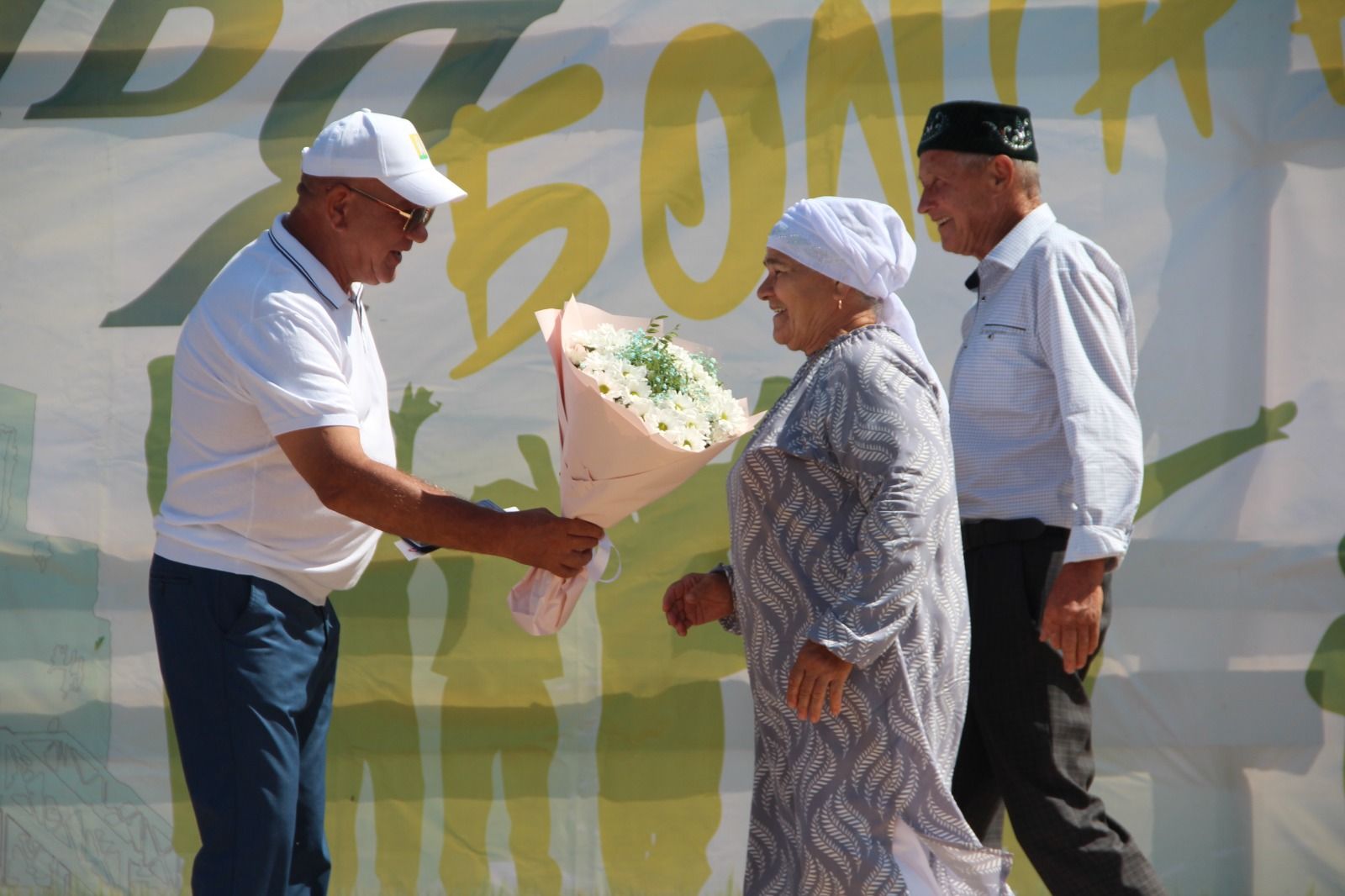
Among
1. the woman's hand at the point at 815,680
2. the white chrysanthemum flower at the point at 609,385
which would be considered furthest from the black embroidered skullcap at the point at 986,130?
the woman's hand at the point at 815,680

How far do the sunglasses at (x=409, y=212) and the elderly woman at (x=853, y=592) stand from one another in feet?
2.41

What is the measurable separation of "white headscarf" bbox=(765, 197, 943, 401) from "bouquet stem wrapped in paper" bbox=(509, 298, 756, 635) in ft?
1.06

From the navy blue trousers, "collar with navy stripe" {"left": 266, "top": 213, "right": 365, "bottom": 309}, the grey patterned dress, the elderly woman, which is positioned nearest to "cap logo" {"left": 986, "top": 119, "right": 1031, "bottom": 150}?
the elderly woman

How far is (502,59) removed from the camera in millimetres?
3779

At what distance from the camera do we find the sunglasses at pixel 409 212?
268 centimetres

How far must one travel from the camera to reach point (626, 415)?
97.0 inches

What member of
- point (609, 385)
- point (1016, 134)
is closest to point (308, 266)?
point (609, 385)

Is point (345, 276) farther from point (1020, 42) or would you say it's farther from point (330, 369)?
point (1020, 42)

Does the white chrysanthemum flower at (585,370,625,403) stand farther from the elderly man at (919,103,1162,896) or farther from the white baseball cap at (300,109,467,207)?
the elderly man at (919,103,1162,896)

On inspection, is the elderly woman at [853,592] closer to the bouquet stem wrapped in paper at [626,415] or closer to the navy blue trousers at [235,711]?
the bouquet stem wrapped in paper at [626,415]

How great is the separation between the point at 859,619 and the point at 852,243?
0.74 meters

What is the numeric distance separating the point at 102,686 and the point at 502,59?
7.08ft

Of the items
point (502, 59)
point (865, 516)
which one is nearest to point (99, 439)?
point (502, 59)

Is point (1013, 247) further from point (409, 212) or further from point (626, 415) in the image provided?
point (409, 212)
